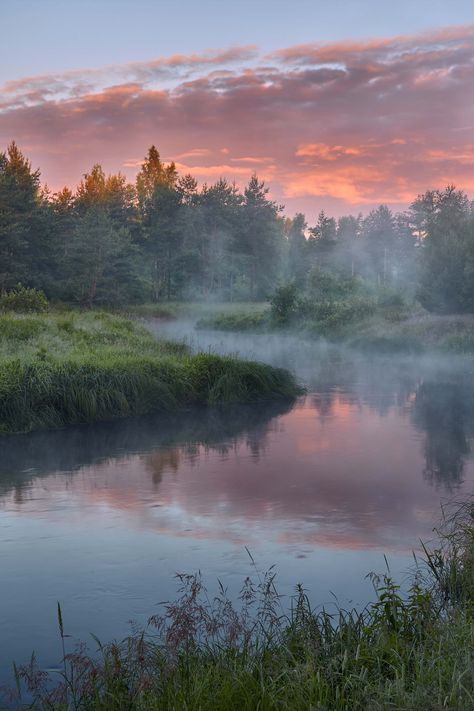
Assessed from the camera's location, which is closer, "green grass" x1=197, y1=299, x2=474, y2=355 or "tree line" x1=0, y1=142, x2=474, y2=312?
"green grass" x1=197, y1=299, x2=474, y2=355

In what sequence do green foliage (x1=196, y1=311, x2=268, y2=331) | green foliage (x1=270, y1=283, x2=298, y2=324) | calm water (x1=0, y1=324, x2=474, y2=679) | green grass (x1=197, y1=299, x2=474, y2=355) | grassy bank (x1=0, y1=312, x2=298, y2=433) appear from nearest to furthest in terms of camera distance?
calm water (x1=0, y1=324, x2=474, y2=679) → grassy bank (x1=0, y1=312, x2=298, y2=433) → green grass (x1=197, y1=299, x2=474, y2=355) → green foliage (x1=270, y1=283, x2=298, y2=324) → green foliage (x1=196, y1=311, x2=268, y2=331)

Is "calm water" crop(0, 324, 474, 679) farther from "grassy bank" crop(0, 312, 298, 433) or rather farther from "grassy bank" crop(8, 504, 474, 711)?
"grassy bank" crop(8, 504, 474, 711)

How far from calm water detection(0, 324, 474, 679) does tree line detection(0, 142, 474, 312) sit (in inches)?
855

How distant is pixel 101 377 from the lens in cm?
1733

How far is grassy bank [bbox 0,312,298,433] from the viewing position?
16000 millimetres

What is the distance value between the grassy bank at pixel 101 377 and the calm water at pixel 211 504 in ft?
1.72

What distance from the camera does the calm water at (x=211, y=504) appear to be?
767 centimetres

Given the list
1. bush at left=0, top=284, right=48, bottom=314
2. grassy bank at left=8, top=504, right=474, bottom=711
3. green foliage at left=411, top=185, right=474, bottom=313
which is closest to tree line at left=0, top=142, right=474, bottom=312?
green foliage at left=411, top=185, right=474, bottom=313

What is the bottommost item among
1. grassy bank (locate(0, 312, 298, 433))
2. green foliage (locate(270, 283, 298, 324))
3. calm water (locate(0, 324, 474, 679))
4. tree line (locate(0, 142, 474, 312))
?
calm water (locate(0, 324, 474, 679))

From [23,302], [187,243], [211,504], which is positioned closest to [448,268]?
[23,302]

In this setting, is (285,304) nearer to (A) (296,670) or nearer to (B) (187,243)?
(B) (187,243)

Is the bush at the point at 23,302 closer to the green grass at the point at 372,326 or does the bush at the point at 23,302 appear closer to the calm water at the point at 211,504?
the calm water at the point at 211,504

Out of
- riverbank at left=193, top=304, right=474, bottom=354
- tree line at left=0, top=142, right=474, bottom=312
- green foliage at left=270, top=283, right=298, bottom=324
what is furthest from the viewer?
green foliage at left=270, top=283, right=298, bottom=324

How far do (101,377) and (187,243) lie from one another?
2370 inches
